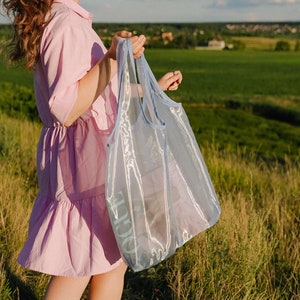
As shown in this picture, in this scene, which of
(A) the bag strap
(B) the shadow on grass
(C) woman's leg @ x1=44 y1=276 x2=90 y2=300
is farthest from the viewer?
(B) the shadow on grass

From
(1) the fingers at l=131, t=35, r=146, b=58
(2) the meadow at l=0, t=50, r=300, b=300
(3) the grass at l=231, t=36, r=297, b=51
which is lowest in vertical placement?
(3) the grass at l=231, t=36, r=297, b=51

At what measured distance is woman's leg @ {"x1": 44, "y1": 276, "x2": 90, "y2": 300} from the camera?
1.77 meters

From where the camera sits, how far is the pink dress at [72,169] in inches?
65.7

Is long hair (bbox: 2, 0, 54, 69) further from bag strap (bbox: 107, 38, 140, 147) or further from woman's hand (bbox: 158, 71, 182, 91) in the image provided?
woman's hand (bbox: 158, 71, 182, 91)

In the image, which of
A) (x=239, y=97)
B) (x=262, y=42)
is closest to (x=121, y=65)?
(x=239, y=97)

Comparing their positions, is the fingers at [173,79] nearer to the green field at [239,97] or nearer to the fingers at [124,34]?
the fingers at [124,34]

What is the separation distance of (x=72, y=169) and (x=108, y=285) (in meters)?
0.36

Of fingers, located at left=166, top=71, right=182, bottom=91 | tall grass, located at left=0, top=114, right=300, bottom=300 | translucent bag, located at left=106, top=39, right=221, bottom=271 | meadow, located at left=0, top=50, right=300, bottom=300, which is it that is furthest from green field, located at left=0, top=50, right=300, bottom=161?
translucent bag, located at left=106, top=39, right=221, bottom=271

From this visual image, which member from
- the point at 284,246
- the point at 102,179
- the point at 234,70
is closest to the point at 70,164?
the point at 102,179

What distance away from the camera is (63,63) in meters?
1.65

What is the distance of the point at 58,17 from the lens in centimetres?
170

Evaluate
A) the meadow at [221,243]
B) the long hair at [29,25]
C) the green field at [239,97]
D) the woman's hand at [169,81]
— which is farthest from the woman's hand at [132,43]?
the green field at [239,97]

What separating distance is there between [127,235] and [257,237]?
1.19m

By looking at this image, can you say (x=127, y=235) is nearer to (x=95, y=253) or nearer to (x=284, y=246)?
(x=95, y=253)
